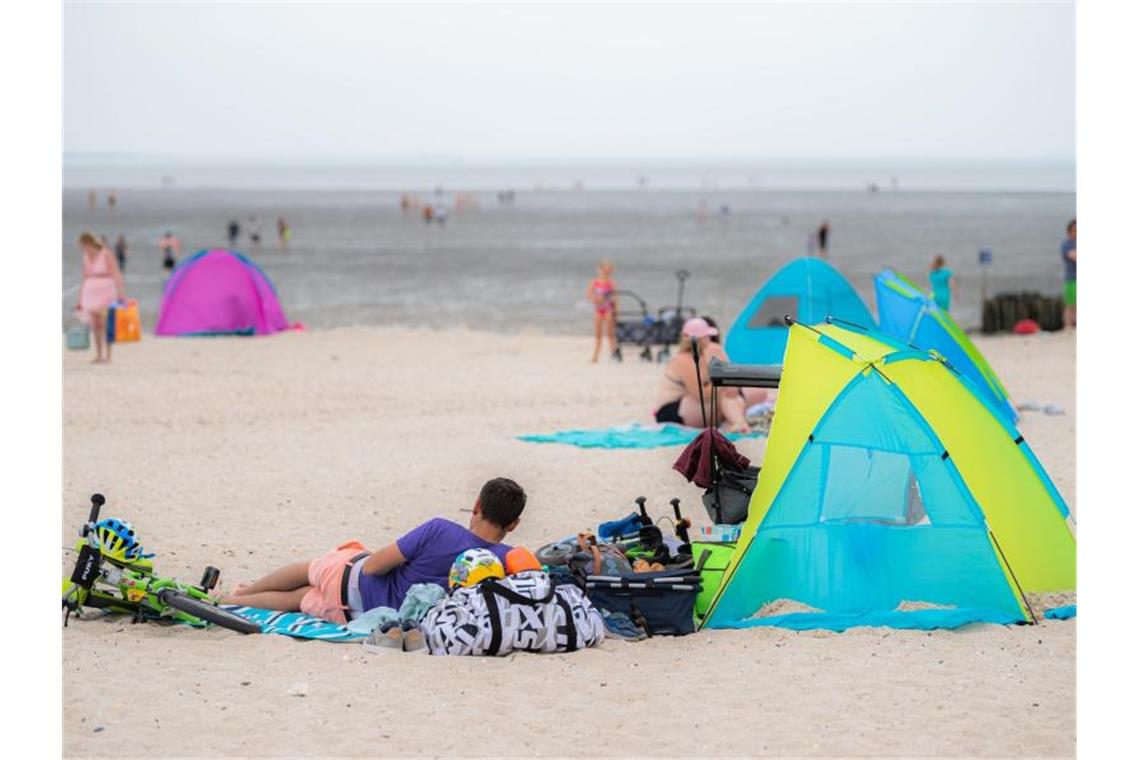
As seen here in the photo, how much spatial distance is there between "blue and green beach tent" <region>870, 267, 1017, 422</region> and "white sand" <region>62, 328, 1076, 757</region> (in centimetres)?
47

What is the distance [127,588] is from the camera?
22.3ft

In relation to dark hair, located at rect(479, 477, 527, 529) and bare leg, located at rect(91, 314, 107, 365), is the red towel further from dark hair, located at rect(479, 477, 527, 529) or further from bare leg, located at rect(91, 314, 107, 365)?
bare leg, located at rect(91, 314, 107, 365)

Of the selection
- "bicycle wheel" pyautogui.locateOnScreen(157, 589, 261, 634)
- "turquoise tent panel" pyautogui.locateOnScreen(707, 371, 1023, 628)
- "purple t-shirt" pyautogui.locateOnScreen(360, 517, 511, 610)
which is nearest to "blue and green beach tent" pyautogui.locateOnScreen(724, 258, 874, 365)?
"turquoise tent panel" pyautogui.locateOnScreen(707, 371, 1023, 628)

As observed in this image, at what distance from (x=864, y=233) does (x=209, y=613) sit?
58869 millimetres

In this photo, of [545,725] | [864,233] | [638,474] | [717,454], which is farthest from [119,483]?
[864,233]

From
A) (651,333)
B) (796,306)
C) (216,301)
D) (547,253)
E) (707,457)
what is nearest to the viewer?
(707,457)

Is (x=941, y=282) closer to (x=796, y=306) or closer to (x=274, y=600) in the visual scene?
(x=796, y=306)

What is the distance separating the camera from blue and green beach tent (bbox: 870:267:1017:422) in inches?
473

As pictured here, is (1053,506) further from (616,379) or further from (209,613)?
(616,379)

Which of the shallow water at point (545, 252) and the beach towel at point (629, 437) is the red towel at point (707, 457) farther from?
the shallow water at point (545, 252)

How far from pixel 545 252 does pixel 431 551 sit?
41.4m

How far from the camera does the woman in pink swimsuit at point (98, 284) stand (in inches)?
610

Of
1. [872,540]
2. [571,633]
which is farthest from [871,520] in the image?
[571,633]
